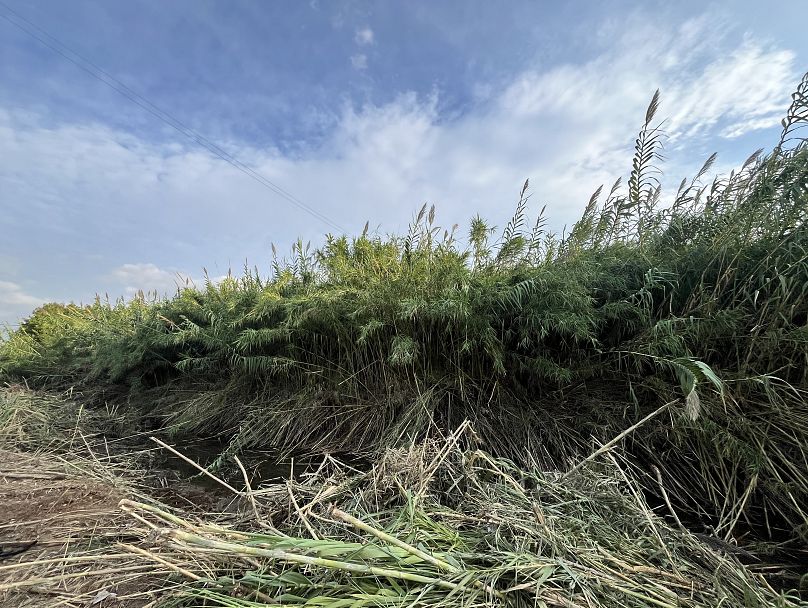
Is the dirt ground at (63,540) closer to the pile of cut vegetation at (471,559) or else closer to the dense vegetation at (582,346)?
the pile of cut vegetation at (471,559)

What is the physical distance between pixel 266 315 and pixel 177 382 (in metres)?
2.57

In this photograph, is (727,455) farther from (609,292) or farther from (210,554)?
(210,554)

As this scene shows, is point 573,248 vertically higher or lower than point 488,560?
higher

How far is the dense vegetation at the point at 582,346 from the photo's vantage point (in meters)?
1.75

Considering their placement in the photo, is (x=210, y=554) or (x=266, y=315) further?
(x=266, y=315)

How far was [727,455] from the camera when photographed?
171 cm

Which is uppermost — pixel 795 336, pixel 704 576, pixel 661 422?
pixel 795 336

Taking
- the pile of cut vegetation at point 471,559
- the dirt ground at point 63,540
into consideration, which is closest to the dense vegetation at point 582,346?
the pile of cut vegetation at point 471,559

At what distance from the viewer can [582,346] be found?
2.41 metres

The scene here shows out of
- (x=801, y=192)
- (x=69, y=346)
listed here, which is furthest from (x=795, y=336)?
(x=69, y=346)

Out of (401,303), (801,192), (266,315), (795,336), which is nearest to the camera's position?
(795,336)

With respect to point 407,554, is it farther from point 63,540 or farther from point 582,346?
point 582,346

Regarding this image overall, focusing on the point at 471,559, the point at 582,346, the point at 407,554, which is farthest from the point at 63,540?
the point at 582,346

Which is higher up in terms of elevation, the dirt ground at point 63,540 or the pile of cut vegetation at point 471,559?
the dirt ground at point 63,540
